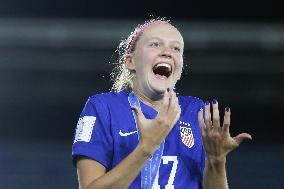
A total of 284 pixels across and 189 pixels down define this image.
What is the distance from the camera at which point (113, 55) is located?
6141 millimetres

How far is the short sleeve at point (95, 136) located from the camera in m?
2.23

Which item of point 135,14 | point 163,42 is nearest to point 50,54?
point 135,14

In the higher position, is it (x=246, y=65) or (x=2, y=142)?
(x=246, y=65)

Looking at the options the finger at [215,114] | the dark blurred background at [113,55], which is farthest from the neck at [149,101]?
the dark blurred background at [113,55]

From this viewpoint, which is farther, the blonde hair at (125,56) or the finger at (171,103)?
the blonde hair at (125,56)

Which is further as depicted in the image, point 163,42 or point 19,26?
point 19,26

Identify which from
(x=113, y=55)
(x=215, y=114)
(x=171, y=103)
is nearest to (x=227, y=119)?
(x=215, y=114)

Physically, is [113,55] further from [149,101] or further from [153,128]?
[153,128]

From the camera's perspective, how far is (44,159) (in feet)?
16.8

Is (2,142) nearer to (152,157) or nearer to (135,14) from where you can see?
(135,14)

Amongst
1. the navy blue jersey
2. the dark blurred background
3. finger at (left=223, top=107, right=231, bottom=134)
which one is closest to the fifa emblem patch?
the navy blue jersey

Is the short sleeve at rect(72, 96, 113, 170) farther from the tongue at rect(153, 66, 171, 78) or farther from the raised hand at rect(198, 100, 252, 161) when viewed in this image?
the raised hand at rect(198, 100, 252, 161)

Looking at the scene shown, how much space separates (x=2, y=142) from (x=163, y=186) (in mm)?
3378

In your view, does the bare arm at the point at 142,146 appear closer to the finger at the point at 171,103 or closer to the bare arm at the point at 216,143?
the finger at the point at 171,103
